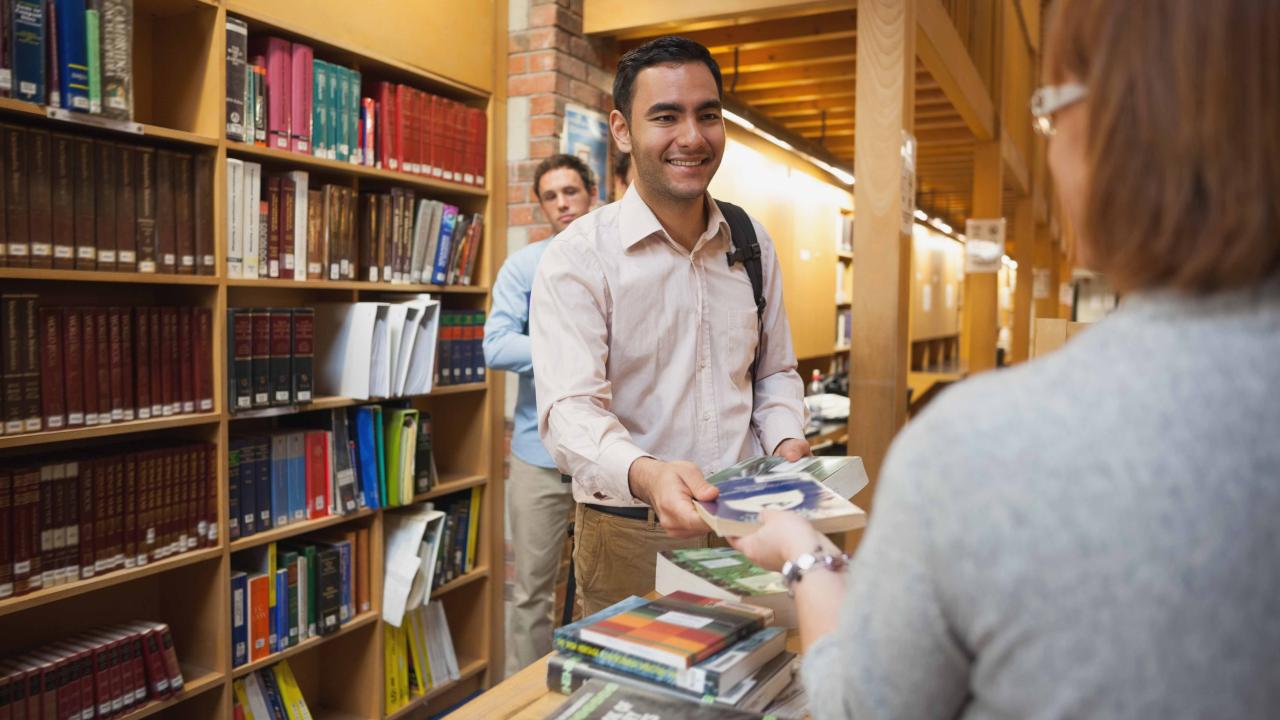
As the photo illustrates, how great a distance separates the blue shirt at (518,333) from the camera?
3.13 metres

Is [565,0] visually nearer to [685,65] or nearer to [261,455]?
[685,65]

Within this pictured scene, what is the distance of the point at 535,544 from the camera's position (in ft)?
10.7

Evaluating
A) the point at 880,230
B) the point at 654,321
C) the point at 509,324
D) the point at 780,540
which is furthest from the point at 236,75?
the point at 780,540

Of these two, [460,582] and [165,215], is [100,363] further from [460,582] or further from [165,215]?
[460,582]

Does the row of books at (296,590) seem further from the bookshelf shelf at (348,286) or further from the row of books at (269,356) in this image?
the bookshelf shelf at (348,286)

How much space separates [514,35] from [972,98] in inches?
103

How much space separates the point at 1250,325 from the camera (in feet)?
1.96

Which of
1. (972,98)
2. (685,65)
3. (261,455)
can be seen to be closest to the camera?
(685,65)

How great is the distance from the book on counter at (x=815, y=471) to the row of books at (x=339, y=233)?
1848 mm

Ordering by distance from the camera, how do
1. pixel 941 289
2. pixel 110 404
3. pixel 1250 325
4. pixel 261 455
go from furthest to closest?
pixel 941 289, pixel 261 455, pixel 110 404, pixel 1250 325

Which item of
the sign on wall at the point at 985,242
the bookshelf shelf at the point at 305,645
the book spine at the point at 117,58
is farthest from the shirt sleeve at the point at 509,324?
the sign on wall at the point at 985,242

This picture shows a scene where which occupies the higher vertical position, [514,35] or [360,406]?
[514,35]

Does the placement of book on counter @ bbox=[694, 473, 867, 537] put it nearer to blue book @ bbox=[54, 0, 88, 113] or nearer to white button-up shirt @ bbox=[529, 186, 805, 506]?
white button-up shirt @ bbox=[529, 186, 805, 506]

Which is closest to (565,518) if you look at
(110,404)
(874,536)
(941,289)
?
(110,404)
